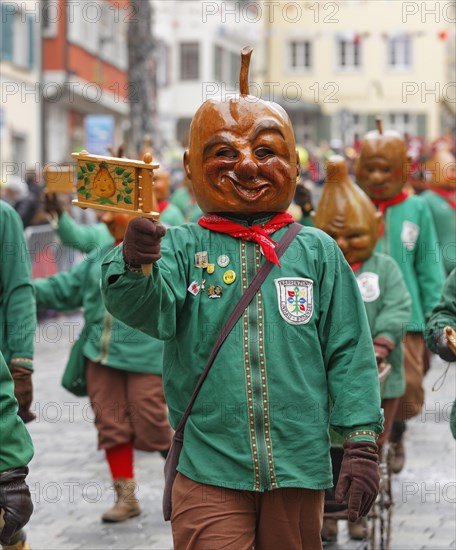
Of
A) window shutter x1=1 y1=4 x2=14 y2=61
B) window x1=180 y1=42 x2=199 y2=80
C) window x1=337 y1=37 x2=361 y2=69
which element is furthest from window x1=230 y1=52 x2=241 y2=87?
window shutter x1=1 y1=4 x2=14 y2=61

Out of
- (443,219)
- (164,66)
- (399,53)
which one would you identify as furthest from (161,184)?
(399,53)

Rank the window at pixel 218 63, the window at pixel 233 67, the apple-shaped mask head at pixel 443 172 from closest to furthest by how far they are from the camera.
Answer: the apple-shaped mask head at pixel 443 172
the window at pixel 218 63
the window at pixel 233 67

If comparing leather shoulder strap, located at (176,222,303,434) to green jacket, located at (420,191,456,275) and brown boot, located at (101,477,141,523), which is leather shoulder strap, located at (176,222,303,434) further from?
green jacket, located at (420,191,456,275)

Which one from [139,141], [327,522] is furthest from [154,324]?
[139,141]

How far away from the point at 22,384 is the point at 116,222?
5.94ft

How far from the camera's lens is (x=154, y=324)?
4.48 m

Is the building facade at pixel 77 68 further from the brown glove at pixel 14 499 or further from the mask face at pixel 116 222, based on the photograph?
the brown glove at pixel 14 499

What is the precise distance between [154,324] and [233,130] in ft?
2.44

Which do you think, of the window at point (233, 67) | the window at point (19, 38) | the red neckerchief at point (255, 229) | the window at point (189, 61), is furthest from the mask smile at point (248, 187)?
the window at point (233, 67)

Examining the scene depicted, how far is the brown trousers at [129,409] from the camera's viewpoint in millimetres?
7781

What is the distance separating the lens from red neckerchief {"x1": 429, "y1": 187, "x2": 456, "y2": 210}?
1115 centimetres

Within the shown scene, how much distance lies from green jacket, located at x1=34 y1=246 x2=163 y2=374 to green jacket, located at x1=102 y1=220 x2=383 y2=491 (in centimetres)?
308

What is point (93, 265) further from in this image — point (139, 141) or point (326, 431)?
point (139, 141)

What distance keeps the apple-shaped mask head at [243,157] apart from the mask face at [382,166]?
12.1 feet
